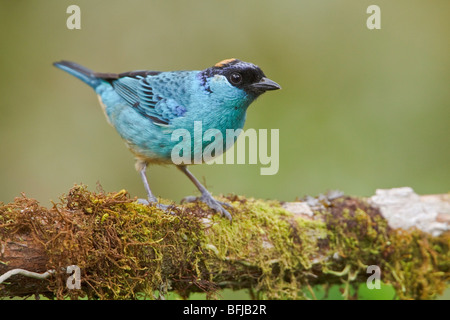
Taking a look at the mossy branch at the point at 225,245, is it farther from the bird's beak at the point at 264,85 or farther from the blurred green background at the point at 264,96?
the blurred green background at the point at 264,96

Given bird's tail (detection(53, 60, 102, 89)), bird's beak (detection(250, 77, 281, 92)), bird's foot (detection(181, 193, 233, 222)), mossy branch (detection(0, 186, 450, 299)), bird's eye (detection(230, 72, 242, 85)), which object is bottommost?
mossy branch (detection(0, 186, 450, 299))

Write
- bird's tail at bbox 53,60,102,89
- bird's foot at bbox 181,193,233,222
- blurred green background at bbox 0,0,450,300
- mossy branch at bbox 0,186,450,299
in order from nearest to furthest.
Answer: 1. mossy branch at bbox 0,186,450,299
2. bird's foot at bbox 181,193,233,222
3. bird's tail at bbox 53,60,102,89
4. blurred green background at bbox 0,0,450,300

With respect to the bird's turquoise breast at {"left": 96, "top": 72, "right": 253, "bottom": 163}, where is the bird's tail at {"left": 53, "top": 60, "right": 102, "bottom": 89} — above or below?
above

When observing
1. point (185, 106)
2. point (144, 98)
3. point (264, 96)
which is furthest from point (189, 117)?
point (264, 96)

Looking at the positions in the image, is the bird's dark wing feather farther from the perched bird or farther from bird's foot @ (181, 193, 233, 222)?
bird's foot @ (181, 193, 233, 222)

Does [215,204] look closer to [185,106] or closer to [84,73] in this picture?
[185,106]

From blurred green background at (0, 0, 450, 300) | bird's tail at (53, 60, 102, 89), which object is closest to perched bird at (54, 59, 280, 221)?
bird's tail at (53, 60, 102, 89)
